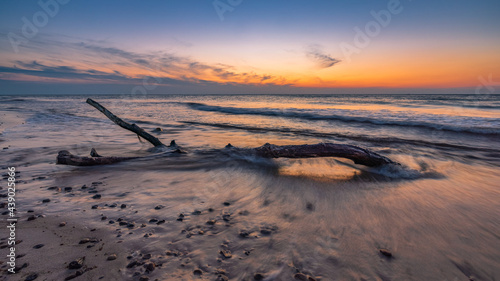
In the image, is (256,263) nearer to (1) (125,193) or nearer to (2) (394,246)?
(2) (394,246)

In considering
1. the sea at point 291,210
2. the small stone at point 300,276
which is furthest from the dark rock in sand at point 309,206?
the small stone at point 300,276

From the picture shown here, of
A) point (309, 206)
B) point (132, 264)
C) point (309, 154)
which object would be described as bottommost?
point (309, 206)

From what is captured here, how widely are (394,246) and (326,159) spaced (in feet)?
12.9

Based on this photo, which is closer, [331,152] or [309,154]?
[331,152]

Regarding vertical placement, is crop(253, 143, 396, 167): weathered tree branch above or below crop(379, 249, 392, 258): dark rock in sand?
above

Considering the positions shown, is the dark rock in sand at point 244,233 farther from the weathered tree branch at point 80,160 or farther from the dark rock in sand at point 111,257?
the weathered tree branch at point 80,160

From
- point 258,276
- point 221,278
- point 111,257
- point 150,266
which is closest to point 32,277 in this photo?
point 111,257

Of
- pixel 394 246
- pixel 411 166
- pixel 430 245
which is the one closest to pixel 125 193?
pixel 394 246

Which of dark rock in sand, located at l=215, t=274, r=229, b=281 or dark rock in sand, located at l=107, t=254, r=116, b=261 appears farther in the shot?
dark rock in sand, located at l=107, t=254, r=116, b=261

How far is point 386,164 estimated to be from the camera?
5.30 metres

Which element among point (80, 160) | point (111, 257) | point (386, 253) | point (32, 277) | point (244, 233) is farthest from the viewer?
point (80, 160)

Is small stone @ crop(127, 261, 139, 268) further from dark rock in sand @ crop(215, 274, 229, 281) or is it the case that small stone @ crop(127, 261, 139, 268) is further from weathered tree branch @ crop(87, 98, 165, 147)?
weathered tree branch @ crop(87, 98, 165, 147)

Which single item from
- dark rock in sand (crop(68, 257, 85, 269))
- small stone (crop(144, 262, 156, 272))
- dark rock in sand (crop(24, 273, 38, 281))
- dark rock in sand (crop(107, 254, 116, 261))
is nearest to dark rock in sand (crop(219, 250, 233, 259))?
small stone (crop(144, 262, 156, 272))

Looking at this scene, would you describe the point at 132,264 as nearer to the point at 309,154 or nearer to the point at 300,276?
the point at 300,276
